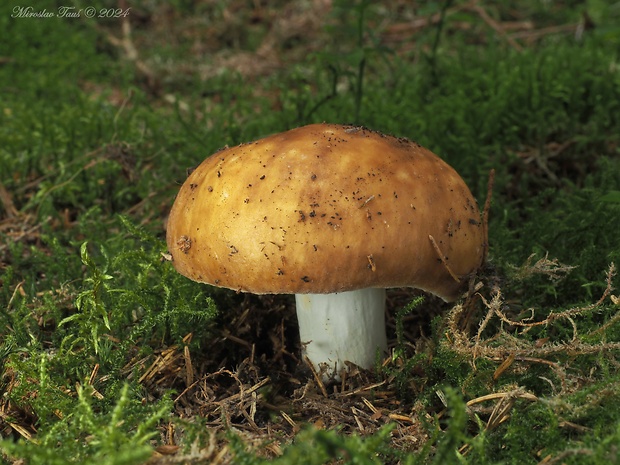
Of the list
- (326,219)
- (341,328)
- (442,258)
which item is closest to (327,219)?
(326,219)

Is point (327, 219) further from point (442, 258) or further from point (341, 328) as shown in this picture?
point (341, 328)

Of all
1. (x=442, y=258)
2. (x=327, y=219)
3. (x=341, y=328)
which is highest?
(x=327, y=219)

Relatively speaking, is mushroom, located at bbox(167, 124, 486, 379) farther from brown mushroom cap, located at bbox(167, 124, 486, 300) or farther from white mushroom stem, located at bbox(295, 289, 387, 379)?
white mushroom stem, located at bbox(295, 289, 387, 379)

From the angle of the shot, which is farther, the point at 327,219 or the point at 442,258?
the point at 442,258

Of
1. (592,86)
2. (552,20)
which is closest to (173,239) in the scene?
(592,86)

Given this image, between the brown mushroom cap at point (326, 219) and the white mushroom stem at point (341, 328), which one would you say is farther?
the white mushroom stem at point (341, 328)

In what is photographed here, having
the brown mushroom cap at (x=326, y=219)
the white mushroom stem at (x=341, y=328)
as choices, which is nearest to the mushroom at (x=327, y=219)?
the brown mushroom cap at (x=326, y=219)

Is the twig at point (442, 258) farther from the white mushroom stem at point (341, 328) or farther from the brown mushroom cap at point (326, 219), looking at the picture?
the white mushroom stem at point (341, 328)

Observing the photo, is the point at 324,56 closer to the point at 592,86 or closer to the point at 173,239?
the point at 173,239
